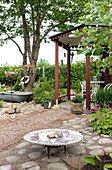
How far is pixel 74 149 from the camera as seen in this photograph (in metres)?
2.67

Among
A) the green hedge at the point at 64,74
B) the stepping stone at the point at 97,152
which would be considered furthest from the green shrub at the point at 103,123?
the green hedge at the point at 64,74

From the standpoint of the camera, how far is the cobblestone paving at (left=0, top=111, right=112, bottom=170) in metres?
2.17

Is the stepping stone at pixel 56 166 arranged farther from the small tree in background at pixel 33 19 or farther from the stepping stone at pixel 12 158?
the small tree in background at pixel 33 19

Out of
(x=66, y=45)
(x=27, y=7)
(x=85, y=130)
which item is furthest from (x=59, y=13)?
(x=85, y=130)

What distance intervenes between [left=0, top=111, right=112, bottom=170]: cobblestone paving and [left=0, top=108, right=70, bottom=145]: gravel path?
547 mm

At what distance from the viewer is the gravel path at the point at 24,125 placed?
3557 millimetres

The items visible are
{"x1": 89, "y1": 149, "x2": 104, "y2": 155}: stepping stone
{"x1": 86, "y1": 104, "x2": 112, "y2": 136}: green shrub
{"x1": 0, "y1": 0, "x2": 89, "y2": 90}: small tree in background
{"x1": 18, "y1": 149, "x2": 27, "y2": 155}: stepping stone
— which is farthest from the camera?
{"x1": 0, "y1": 0, "x2": 89, "y2": 90}: small tree in background

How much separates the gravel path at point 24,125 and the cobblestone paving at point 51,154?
1.79 feet

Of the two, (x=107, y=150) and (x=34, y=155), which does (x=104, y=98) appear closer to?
(x=107, y=150)

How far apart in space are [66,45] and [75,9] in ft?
9.21

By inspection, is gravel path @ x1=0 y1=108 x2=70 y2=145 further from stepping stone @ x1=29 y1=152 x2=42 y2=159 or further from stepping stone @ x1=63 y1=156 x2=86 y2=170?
stepping stone @ x1=63 y1=156 x2=86 y2=170

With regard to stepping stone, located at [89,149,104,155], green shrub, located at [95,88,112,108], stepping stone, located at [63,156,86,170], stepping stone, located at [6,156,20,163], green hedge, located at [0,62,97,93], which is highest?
green hedge, located at [0,62,97,93]

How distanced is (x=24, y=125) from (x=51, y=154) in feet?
6.19

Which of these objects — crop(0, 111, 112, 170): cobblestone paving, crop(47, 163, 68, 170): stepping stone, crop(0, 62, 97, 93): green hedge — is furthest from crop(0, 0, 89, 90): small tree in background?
crop(47, 163, 68, 170): stepping stone
